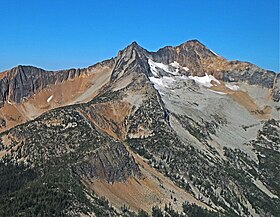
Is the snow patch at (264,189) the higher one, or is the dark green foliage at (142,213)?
the dark green foliage at (142,213)

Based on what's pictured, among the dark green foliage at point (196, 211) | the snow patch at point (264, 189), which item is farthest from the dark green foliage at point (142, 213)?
Answer: the snow patch at point (264, 189)

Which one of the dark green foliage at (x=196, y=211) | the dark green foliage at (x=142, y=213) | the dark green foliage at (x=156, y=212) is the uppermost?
the dark green foliage at (x=142, y=213)

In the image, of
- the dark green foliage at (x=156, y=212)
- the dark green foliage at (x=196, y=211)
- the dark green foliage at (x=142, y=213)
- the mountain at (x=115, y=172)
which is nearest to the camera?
the mountain at (x=115, y=172)

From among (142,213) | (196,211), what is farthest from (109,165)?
(196,211)

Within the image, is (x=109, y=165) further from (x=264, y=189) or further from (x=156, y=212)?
(x=264, y=189)

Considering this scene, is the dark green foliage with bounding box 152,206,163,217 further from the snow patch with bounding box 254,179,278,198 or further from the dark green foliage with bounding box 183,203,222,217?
the snow patch with bounding box 254,179,278,198

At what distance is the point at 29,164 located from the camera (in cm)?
14488

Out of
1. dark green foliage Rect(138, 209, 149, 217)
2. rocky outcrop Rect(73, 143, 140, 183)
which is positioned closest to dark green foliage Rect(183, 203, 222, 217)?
dark green foliage Rect(138, 209, 149, 217)

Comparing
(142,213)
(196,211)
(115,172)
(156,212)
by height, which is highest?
(115,172)

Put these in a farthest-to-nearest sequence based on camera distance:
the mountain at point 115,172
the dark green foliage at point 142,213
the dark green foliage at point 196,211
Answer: the dark green foliage at point 196,211, the dark green foliage at point 142,213, the mountain at point 115,172

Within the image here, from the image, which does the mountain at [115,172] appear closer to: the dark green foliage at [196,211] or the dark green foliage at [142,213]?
the dark green foliage at [196,211]

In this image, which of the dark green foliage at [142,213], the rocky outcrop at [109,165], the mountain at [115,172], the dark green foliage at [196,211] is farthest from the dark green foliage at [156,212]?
the rocky outcrop at [109,165]

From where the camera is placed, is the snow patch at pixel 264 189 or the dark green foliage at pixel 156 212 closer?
the dark green foliage at pixel 156 212

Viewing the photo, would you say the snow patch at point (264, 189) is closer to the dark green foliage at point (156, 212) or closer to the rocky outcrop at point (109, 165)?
the rocky outcrop at point (109, 165)
